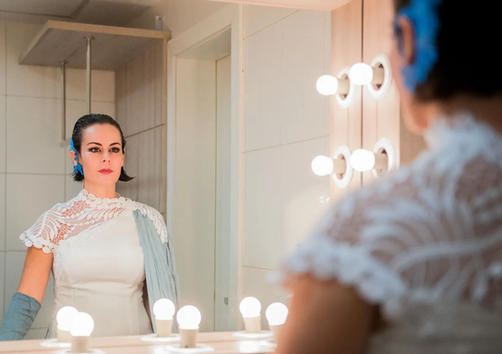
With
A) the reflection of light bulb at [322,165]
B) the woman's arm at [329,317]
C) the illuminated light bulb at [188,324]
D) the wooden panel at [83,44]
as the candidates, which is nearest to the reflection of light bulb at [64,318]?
the illuminated light bulb at [188,324]

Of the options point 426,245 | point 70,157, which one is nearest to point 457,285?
point 426,245

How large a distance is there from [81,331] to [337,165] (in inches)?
24.3

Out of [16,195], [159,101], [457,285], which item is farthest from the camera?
[159,101]

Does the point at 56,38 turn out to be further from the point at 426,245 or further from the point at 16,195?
the point at 426,245

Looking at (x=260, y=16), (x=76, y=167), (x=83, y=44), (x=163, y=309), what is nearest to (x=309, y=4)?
(x=260, y=16)

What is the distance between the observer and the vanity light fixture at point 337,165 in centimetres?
147

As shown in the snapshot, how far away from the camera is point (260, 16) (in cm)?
148

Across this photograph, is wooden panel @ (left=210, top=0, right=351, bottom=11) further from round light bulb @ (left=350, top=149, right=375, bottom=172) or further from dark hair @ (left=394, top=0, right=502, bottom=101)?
dark hair @ (left=394, top=0, right=502, bottom=101)

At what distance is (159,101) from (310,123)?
13.1 inches

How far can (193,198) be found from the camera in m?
1.39

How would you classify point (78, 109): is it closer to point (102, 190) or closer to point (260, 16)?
point (102, 190)

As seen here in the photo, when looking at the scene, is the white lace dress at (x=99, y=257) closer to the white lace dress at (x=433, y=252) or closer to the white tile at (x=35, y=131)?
the white tile at (x=35, y=131)

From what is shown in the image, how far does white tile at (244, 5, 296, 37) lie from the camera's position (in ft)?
4.83

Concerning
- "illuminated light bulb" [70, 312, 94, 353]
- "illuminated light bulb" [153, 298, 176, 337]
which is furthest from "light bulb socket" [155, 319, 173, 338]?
"illuminated light bulb" [70, 312, 94, 353]
